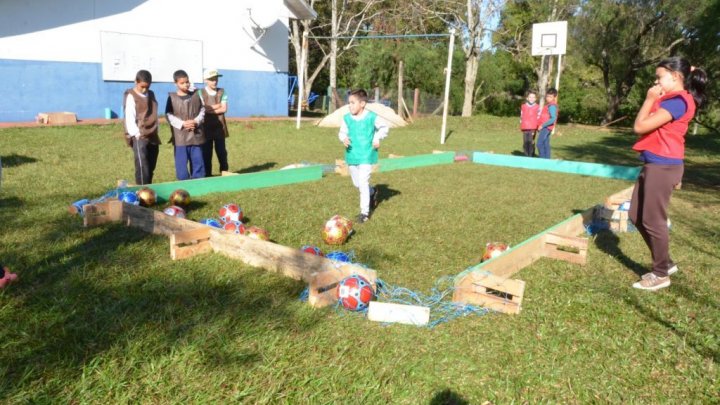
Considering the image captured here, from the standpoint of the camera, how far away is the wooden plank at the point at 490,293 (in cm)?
403

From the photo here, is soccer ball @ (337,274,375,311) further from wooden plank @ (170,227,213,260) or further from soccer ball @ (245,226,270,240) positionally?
wooden plank @ (170,227,213,260)

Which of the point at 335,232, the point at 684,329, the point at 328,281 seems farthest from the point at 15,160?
the point at 684,329

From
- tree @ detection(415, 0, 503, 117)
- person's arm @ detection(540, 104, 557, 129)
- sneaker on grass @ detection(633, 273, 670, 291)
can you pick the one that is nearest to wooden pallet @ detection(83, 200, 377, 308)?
sneaker on grass @ detection(633, 273, 670, 291)

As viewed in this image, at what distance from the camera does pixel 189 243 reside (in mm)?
5039

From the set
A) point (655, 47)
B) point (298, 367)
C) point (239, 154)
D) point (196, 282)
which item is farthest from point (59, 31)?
point (655, 47)

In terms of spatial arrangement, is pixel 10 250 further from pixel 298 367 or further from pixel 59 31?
pixel 59 31

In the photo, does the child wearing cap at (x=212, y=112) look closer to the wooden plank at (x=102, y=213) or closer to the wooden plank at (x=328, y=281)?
the wooden plank at (x=102, y=213)

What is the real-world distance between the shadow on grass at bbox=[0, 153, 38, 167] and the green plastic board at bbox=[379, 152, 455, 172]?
6803mm

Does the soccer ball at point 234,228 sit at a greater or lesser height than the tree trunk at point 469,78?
lesser

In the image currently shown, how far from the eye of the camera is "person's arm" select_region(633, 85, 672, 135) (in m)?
4.43

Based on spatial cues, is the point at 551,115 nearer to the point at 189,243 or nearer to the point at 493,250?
the point at 493,250

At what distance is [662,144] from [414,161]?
7.46 metres

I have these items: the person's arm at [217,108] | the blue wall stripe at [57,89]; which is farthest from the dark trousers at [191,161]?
the blue wall stripe at [57,89]

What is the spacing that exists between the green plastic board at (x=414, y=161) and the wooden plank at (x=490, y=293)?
6905mm
